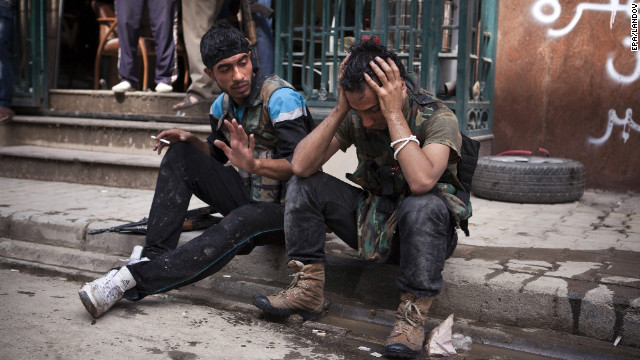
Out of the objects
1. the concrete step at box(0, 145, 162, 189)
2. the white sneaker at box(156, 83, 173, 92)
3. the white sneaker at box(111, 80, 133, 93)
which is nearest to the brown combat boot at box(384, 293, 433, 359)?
the concrete step at box(0, 145, 162, 189)

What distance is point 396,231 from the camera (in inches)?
118

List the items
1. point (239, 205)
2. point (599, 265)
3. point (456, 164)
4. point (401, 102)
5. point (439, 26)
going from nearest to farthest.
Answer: point (401, 102), point (456, 164), point (599, 265), point (239, 205), point (439, 26)

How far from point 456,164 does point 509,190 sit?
2.50 metres

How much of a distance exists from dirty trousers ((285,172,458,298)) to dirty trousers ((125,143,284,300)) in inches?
11.2

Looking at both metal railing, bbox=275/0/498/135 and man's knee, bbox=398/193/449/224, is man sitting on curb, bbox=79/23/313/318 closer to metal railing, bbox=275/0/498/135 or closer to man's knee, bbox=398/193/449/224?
man's knee, bbox=398/193/449/224

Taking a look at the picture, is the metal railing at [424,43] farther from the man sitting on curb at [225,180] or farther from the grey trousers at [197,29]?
the man sitting on curb at [225,180]

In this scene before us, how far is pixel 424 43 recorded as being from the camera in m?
5.26

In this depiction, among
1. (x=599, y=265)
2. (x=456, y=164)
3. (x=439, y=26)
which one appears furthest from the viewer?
(x=439, y=26)

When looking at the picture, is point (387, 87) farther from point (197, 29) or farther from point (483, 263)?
point (197, 29)

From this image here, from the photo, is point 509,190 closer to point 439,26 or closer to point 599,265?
point 439,26

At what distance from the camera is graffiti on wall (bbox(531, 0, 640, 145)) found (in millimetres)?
5770

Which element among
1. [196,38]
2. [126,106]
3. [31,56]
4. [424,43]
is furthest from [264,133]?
[31,56]

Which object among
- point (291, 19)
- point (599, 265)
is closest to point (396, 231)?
point (599, 265)

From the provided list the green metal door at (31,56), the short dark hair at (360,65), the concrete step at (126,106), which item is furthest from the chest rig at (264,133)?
the green metal door at (31,56)
